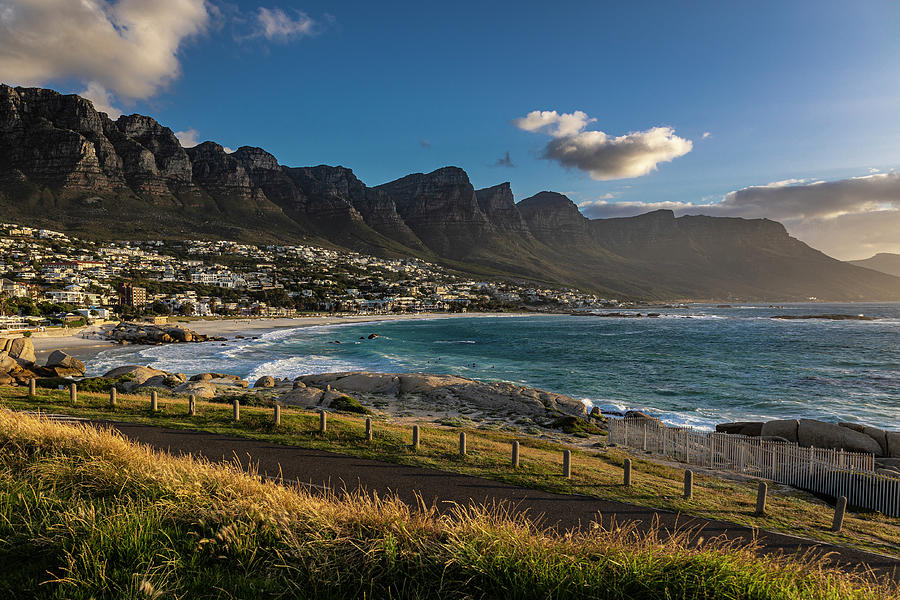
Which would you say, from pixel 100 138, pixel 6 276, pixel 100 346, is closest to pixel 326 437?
pixel 100 346

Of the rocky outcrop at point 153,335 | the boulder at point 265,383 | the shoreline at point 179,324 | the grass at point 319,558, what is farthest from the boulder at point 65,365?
the grass at point 319,558

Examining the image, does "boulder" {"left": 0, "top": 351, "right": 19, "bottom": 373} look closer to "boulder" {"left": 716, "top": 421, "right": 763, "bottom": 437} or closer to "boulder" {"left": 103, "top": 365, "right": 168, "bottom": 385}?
"boulder" {"left": 103, "top": 365, "right": 168, "bottom": 385}

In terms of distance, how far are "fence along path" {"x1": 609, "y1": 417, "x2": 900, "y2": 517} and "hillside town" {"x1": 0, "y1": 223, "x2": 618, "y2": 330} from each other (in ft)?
267

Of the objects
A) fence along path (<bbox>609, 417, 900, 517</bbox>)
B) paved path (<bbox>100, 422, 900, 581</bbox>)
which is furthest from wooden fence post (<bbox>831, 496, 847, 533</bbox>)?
fence along path (<bbox>609, 417, 900, 517</bbox>)

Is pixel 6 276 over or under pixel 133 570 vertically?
over

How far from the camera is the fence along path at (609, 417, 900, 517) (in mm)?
12680

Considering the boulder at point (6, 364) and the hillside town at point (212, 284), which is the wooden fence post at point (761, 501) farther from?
the hillside town at point (212, 284)

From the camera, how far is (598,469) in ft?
42.0

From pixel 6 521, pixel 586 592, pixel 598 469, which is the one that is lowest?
pixel 598 469

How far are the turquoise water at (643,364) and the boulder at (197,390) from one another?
1354cm

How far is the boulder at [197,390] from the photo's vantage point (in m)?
21.8

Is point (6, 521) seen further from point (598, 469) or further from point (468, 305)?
point (468, 305)

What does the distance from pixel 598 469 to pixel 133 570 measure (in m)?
11.7

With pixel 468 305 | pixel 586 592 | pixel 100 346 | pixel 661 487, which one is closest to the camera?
pixel 586 592
